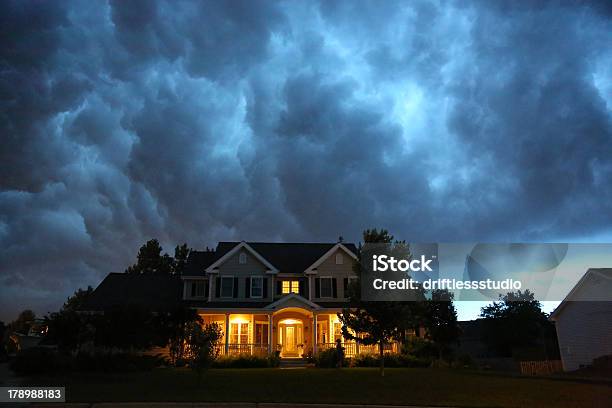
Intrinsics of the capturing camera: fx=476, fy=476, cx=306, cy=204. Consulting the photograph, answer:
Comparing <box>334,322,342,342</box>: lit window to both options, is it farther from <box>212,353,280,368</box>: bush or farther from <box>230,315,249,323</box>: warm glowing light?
<box>230,315,249,323</box>: warm glowing light

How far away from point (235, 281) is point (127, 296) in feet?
26.6

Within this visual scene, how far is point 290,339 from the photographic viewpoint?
34688 millimetres

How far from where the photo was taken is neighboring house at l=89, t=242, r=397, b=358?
3247 centimetres

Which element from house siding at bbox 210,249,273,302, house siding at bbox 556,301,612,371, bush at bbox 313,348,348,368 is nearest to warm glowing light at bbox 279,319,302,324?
house siding at bbox 210,249,273,302

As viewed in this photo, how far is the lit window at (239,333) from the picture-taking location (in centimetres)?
3322

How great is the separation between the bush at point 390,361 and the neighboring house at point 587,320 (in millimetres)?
8548

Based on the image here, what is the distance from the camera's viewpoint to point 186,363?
29.0 meters

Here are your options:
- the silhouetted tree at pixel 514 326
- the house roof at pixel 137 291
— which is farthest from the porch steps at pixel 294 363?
the silhouetted tree at pixel 514 326

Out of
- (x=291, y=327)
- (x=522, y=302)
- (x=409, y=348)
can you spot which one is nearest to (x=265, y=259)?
(x=291, y=327)

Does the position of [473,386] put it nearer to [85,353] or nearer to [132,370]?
[132,370]

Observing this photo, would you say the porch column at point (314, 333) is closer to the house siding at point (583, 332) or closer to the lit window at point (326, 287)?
the lit window at point (326, 287)

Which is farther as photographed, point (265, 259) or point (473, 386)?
point (265, 259)

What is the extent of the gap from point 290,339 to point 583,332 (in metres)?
18.8

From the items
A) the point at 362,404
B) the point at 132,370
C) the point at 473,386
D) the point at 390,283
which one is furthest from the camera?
the point at 132,370
